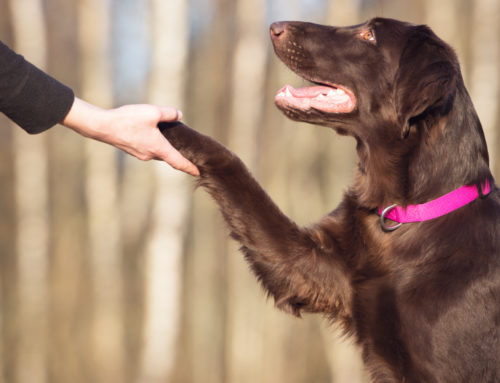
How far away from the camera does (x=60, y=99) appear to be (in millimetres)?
2482

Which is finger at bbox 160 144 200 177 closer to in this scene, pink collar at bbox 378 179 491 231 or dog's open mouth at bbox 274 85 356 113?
dog's open mouth at bbox 274 85 356 113

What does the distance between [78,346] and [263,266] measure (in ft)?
40.0

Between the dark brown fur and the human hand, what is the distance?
0.76 ft

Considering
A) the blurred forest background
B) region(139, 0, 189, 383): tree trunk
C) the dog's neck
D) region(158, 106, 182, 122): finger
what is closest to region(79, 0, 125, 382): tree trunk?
the blurred forest background

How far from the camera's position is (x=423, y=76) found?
8.82ft

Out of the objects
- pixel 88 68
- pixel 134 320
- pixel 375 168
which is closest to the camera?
pixel 375 168

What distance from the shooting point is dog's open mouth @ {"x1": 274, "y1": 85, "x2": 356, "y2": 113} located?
3.04m

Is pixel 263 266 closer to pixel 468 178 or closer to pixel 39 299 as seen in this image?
pixel 468 178

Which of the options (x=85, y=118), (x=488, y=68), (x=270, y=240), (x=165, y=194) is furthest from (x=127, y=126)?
(x=488, y=68)

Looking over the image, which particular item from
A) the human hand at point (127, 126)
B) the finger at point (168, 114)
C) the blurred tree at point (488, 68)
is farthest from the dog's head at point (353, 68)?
the blurred tree at point (488, 68)

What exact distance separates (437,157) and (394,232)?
38 centimetres

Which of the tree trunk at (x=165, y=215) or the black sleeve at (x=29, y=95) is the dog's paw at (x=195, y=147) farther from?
the tree trunk at (x=165, y=215)

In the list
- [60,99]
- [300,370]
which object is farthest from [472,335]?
[300,370]

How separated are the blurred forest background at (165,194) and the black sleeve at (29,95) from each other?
18.0ft
